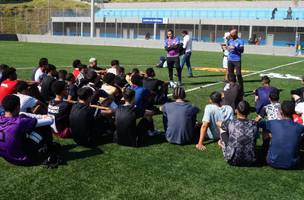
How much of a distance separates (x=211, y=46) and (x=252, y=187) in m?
39.5

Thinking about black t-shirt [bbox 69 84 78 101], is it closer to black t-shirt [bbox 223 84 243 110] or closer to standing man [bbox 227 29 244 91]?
black t-shirt [bbox 223 84 243 110]

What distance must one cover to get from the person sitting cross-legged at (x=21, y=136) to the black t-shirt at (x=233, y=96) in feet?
14.9

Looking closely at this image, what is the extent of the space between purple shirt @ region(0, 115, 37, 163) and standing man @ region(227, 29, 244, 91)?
8233 mm

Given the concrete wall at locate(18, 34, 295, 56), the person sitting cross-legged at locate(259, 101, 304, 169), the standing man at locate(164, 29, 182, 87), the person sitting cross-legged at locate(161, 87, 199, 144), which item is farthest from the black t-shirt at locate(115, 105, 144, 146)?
the concrete wall at locate(18, 34, 295, 56)

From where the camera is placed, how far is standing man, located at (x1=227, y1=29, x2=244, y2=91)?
43.7 feet

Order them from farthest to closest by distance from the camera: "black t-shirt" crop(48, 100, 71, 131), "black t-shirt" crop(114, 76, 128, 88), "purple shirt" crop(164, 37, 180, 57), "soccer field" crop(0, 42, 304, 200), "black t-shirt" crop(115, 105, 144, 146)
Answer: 1. "purple shirt" crop(164, 37, 180, 57)
2. "black t-shirt" crop(114, 76, 128, 88)
3. "black t-shirt" crop(48, 100, 71, 131)
4. "black t-shirt" crop(115, 105, 144, 146)
5. "soccer field" crop(0, 42, 304, 200)

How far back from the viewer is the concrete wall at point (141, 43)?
132ft

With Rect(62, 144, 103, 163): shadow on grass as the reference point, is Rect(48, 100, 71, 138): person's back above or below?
above

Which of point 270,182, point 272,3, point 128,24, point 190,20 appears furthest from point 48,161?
point 272,3

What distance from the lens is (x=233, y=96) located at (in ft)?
31.8

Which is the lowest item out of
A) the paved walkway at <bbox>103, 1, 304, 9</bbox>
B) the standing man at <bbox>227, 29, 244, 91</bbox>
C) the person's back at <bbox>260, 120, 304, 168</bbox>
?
the person's back at <bbox>260, 120, 304, 168</bbox>

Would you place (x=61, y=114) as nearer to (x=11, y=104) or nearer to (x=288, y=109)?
(x=11, y=104)

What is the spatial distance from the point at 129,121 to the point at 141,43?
41.5 m

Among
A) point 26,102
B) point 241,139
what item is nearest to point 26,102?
point 26,102
